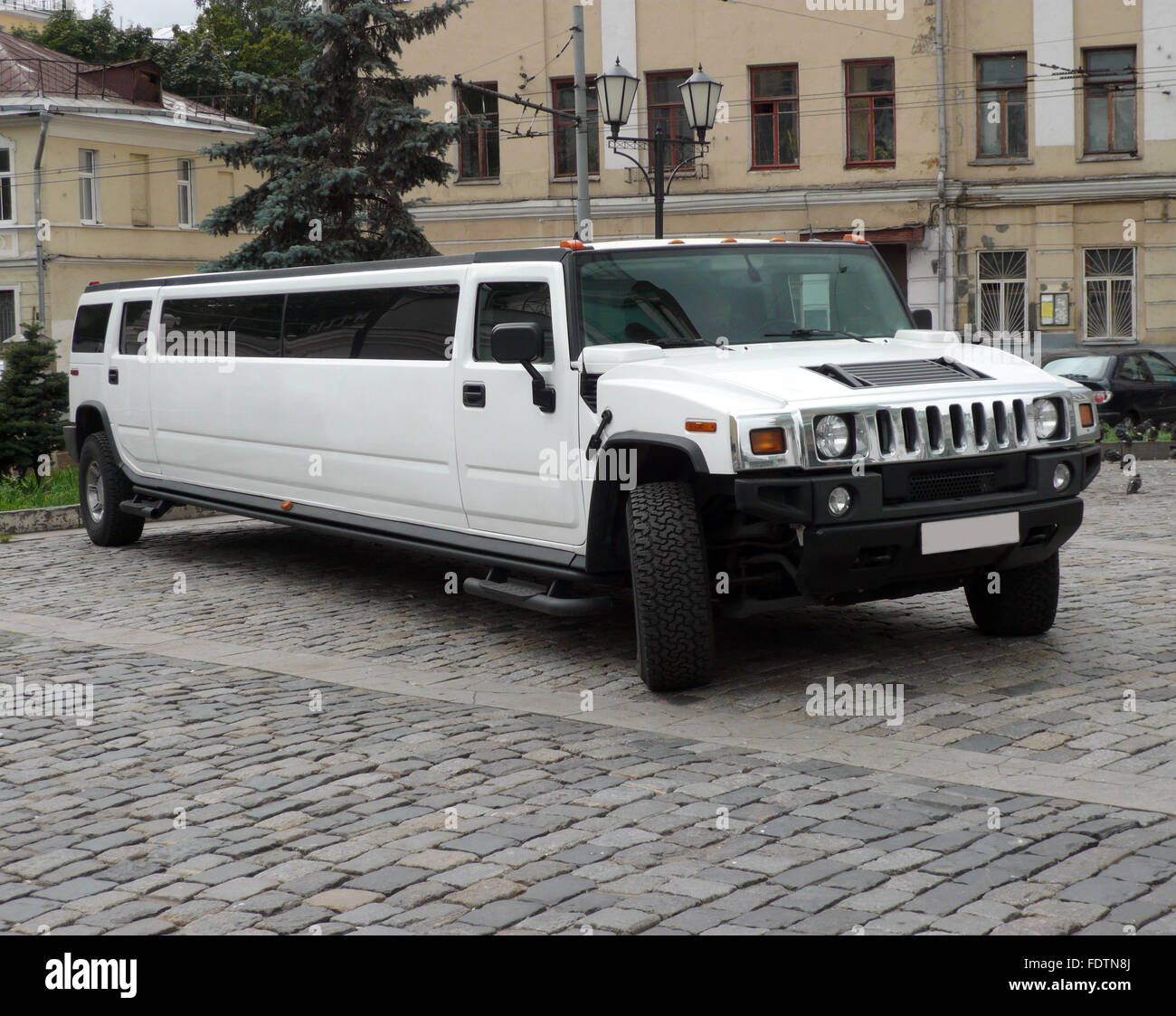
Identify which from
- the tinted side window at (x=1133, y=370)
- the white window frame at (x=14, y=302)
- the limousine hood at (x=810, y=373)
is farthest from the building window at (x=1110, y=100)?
the white window frame at (x=14, y=302)

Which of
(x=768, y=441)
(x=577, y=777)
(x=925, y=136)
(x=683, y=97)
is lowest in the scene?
(x=577, y=777)

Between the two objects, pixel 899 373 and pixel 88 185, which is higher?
pixel 88 185

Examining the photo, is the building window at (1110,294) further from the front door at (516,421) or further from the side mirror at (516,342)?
the side mirror at (516,342)

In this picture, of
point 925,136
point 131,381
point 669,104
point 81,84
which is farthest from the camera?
point 81,84

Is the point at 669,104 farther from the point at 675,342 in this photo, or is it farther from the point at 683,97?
the point at 675,342

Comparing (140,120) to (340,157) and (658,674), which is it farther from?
(658,674)

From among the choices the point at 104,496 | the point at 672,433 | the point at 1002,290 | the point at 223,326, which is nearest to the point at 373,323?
the point at 223,326

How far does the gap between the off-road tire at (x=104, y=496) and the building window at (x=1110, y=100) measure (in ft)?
79.7

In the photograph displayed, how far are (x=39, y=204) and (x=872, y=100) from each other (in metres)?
21.3

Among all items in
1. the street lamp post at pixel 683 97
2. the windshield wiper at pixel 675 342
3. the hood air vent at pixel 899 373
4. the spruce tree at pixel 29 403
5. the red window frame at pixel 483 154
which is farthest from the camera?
the red window frame at pixel 483 154

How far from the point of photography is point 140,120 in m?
41.7

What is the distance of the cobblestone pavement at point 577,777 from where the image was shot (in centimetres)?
425

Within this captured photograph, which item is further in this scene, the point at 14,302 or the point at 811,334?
the point at 14,302

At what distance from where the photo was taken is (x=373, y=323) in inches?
351
